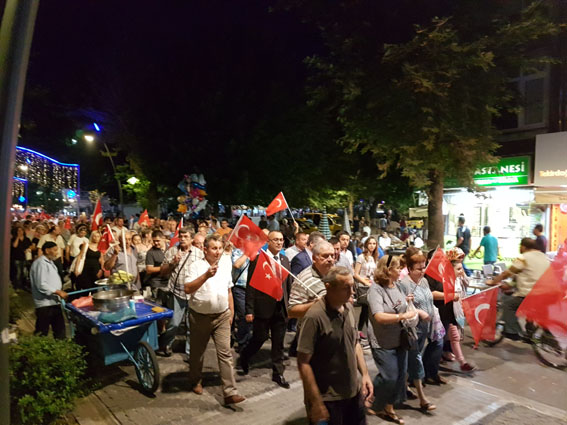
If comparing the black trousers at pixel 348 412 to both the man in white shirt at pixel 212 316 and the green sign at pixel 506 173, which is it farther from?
the green sign at pixel 506 173

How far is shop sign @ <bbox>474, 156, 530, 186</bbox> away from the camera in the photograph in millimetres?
13570

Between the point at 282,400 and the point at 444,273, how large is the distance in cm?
283

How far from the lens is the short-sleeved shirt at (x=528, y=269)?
268 inches

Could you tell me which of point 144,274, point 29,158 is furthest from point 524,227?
point 29,158

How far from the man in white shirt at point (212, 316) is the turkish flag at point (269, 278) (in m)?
0.38

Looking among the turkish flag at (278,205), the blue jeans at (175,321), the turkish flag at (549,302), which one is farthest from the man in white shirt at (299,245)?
the turkish flag at (549,302)

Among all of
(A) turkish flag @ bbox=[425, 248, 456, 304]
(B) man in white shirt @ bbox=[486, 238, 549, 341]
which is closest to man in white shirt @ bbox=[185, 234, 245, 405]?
(A) turkish flag @ bbox=[425, 248, 456, 304]

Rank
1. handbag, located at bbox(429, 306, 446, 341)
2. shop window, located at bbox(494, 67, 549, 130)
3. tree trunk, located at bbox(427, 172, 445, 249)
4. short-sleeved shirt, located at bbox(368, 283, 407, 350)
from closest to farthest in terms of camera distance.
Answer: short-sleeved shirt, located at bbox(368, 283, 407, 350) < handbag, located at bbox(429, 306, 446, 341) < tree trunk, located at bbox(427, 172, 445, 249) < shop window, located at bbox(494, 67, 549, 130)

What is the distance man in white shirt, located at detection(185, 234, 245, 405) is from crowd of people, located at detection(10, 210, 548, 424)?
0.01m

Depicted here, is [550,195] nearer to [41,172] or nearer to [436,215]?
[436,215]

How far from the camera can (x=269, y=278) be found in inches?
209

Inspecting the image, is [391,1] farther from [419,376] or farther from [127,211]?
[127,211]

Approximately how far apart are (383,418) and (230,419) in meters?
1.75

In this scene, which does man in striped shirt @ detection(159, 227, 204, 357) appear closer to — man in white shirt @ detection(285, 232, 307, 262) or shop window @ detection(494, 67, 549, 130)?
man in white shirt @ detection(285, 232, 307, 262)
